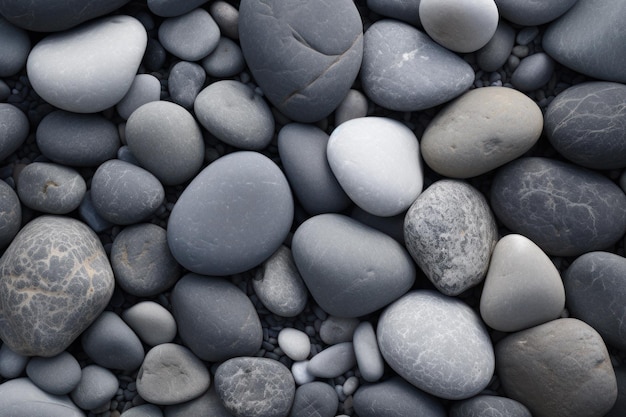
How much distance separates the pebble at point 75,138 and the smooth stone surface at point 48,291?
0.54 feet

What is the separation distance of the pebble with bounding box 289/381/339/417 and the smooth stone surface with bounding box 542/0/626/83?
0.92 m

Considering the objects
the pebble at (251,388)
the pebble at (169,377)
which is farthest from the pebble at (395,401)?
the pebble at (169,377)

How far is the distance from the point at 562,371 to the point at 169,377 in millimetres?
852

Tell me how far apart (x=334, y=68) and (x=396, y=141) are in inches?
8.4

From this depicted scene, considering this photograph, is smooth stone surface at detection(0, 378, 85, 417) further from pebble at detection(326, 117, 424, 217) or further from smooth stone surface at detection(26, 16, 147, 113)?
pebble at detection(326, 117, 424, 217)

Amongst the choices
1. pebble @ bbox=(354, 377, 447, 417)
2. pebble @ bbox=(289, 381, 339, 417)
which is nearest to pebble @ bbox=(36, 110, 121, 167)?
pebble @ bbox=(289, 381, 339, 417)

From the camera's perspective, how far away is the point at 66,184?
1.35 m

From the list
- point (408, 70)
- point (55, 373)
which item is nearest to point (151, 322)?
point (55, 373)

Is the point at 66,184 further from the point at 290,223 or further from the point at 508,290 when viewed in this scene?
the point at 508,290

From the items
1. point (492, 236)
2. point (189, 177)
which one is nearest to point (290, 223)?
point (189, 177)

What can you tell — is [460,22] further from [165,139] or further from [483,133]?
[165,139]

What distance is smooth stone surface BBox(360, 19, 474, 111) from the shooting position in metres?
1.35

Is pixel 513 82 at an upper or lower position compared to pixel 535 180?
upper

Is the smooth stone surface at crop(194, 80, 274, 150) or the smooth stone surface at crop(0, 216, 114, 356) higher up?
the smooth stone surface at crop(194, 80, 274, 150)
